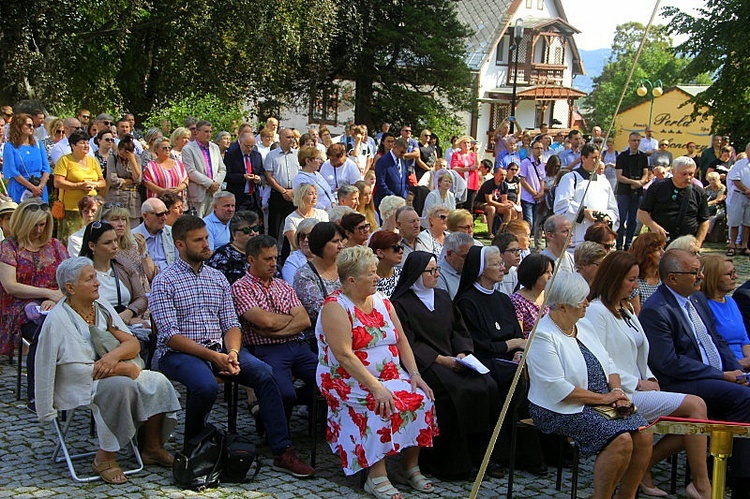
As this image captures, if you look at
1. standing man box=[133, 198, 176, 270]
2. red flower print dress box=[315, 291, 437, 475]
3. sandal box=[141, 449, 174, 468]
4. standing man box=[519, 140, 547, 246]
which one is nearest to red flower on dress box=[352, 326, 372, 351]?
red flower print dress box=[315, 291, 437, 475]

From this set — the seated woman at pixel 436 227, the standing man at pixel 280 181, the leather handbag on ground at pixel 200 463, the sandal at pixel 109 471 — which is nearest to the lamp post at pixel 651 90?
the seated woman at pixel 436 227

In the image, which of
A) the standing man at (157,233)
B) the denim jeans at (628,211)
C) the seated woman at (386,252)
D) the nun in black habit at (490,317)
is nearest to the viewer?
the nun in black habit at (490,317)

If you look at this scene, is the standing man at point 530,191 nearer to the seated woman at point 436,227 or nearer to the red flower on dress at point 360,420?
the seated woman at point 436,227

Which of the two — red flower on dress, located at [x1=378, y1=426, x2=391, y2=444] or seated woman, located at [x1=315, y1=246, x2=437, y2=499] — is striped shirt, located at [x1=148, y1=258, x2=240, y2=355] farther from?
red flower on dress, located at [x1=378, y1=426, x2=391, y2=444]

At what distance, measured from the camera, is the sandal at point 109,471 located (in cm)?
511

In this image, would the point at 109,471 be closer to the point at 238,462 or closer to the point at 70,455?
the point at 70,455

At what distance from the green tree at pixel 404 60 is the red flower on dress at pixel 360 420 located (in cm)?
2283

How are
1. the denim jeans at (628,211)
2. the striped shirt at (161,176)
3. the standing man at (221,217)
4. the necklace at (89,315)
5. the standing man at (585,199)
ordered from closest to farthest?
1. the necklace at (89,315)
2. the standing man at (221,217)
3. the standing man at (585,199)
4. the striped shirt at (161,176)
5. the denim jeans at (628,211)

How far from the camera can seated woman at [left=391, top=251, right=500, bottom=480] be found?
5527mm

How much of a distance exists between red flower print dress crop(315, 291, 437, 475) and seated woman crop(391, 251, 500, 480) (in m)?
0.21

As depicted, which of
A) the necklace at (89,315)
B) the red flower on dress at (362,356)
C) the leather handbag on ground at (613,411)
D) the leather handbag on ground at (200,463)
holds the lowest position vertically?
the leather handbag on ground at (200,463)

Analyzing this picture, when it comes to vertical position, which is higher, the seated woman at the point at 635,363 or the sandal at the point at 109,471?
the seated woman at the point at 635,363

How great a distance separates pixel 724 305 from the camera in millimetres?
6211

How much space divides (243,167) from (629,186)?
6602 millimetres
